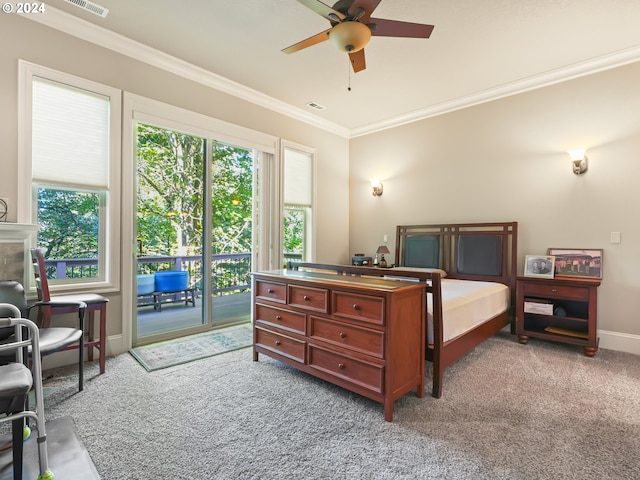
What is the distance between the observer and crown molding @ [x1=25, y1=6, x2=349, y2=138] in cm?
281

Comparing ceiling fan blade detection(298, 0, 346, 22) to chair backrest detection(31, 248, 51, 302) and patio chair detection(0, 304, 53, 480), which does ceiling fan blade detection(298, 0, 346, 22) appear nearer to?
patio chair detection(0, 304, 53, 480)

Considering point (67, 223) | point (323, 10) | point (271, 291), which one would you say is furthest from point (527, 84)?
point (67, 223)

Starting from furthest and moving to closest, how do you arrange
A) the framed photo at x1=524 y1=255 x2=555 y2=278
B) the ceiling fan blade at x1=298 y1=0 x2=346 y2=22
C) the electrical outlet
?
the framed photo at x1=524 y1=255 x2=555 y2=278 < the electrical outlet < the ceiling fan blade at x1=298 y1=0 x2=346 y2=22

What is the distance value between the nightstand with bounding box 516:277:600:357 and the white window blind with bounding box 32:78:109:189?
15.2 feet

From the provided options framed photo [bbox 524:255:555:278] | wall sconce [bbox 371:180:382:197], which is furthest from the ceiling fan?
wall sconce [bbox 371:180:382:197]

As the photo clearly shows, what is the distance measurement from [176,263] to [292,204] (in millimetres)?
1987

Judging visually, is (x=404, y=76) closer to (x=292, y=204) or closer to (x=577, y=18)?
(x=577, y=18)

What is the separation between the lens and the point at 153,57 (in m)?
3.37

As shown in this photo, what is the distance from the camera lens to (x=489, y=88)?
4148 mm

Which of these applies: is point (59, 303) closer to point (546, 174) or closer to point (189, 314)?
point (189, 314)

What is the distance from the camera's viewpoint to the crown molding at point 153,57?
2.81 m

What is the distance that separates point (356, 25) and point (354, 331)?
6.66 ft

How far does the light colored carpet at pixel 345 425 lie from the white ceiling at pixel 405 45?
312 cm

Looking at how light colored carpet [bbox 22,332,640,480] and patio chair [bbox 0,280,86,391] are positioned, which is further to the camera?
patio chair [bbox 0,280,86,391]
